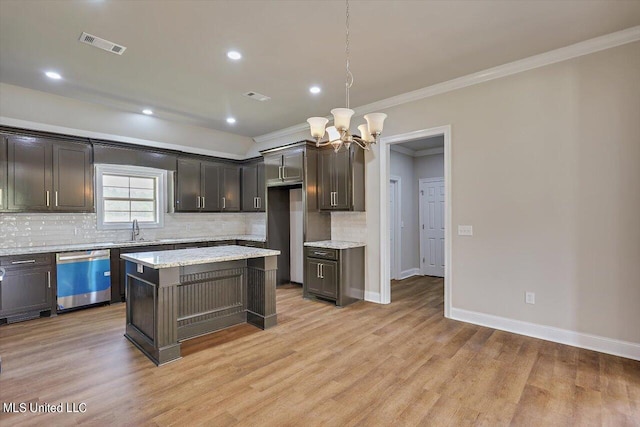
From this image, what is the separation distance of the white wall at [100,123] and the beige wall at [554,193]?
4449mm

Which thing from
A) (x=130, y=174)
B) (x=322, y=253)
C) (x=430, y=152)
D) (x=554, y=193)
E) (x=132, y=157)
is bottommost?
(x=322, y=253)

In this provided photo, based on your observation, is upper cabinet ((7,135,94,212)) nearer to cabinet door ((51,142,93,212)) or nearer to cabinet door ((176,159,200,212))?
cabinet door ((51,142,93,212))

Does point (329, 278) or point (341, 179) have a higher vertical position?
point (341, 179)

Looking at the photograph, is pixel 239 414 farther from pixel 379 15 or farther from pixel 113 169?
pixel 113 169

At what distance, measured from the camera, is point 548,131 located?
3.44 m

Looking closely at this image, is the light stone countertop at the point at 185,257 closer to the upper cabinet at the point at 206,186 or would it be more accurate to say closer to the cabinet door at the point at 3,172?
the cabinet door at the point at 3,172

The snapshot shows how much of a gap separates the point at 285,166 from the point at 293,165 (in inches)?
7.3

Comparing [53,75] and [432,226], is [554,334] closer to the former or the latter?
[432,226]

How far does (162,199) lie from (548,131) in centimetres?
582

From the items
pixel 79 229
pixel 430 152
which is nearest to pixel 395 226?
pixel 430 152

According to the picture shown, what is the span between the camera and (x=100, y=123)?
202 inches

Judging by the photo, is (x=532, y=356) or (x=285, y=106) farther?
(x=285, y=106)

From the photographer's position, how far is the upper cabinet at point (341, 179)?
4.87 metres

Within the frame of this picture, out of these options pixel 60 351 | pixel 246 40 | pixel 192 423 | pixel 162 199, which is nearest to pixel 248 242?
pixel 162 199
